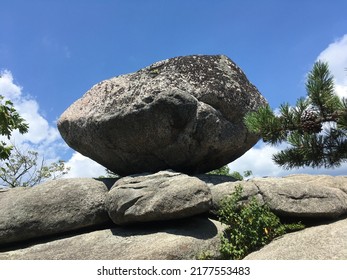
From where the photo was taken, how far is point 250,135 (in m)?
12.5

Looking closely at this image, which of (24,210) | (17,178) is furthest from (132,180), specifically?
(17,178)

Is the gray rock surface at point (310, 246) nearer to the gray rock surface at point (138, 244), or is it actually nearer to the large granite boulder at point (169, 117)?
the gray rock surface at point (138, 244)

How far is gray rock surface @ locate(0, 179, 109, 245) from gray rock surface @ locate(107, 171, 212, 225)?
771 millimetres

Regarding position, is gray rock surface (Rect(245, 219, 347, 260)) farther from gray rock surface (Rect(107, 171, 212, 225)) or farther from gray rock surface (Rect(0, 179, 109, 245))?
gray rock surface (Rect(0, 179, 109, 245))

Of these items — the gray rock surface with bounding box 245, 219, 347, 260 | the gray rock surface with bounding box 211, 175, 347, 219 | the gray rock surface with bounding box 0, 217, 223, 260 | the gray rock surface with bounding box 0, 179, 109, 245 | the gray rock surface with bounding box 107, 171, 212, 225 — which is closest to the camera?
the gray rock surface with bounding box 245, 219, 347, 260

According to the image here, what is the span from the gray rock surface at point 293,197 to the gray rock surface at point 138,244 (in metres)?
1.20

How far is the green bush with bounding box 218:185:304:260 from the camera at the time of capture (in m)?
9.05

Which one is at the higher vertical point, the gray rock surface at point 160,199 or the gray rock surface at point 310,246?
the gray rock surface at point 160,199

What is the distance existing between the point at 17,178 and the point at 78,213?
74.9 ft

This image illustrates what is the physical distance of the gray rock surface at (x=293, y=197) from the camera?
9.73 meters

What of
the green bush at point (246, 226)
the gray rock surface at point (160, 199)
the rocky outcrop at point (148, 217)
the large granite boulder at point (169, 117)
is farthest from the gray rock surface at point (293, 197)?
the large granite boulder at point (169, 117)

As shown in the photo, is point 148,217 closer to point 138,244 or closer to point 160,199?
point 160,199

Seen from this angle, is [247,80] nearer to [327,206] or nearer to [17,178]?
[327,206]

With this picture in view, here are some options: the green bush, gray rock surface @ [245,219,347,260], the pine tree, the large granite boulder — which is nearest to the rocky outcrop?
gray rock surface @ [245,219,347,260]
